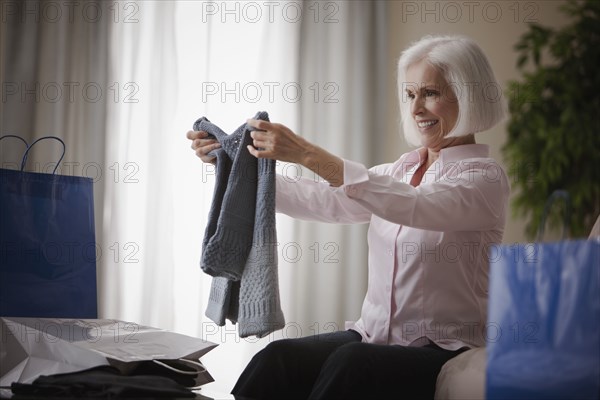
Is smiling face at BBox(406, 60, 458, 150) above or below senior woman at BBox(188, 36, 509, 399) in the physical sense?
above

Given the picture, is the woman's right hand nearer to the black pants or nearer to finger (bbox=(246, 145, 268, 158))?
finger (bbox=(246, 145, 268, 158))

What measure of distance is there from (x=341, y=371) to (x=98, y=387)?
0.48 metres

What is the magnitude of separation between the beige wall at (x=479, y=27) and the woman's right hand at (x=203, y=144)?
2.51 feet

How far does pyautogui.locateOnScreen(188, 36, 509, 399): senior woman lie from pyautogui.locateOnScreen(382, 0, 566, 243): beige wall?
0.17 meters

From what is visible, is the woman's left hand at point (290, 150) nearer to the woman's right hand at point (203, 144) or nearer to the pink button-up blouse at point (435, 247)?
the pink button-up blouse at point (435, 247)

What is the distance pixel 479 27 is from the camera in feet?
8.55

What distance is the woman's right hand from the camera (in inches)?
72.4

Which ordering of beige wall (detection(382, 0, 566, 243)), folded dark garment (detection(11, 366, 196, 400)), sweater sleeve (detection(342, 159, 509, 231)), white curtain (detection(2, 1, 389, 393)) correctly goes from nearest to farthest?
folded dark garment (detection(11, 366, 196, 400))
sweater sleeve (detection(342, 159, 509, 231))
beige wall (detection(382, 0, 566, 243))
white curtain (detection(2, 1, 389, 393))

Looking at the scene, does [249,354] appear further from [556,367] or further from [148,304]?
[556,367]

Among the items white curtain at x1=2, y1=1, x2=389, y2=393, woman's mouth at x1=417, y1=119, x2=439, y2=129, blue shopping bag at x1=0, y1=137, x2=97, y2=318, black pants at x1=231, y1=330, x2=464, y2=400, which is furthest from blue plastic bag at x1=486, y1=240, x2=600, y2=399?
white curtain at x1=2, y1=1, x2=389, y2=393

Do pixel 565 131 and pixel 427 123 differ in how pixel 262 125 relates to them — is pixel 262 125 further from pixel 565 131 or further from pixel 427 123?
pixel 565 131

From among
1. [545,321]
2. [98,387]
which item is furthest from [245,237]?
[545,321]

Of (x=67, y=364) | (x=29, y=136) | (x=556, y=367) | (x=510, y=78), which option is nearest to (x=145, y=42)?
(x=29, y=136)

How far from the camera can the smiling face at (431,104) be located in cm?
191
